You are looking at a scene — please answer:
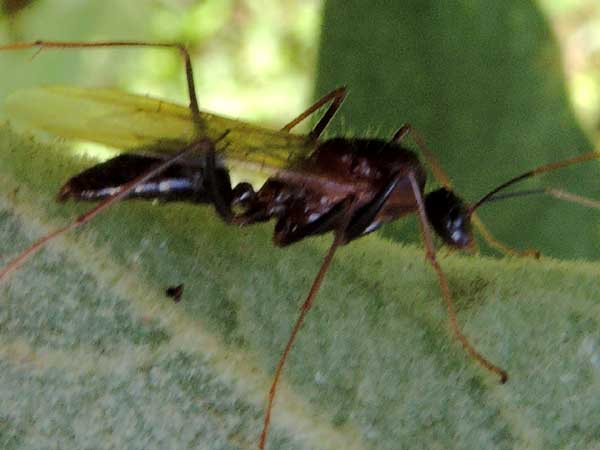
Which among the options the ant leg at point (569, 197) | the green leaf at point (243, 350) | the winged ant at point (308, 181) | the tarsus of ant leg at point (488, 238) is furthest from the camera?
the tarsus of ant leg at point (488, 238)

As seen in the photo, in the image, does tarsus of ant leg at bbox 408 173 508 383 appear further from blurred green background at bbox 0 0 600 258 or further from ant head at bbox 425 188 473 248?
blurred green background at bbox 0 0 600 258

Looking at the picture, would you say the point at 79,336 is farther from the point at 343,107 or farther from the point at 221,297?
the point at 343,107

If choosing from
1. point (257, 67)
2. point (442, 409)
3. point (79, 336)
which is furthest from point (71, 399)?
point (257, 67)

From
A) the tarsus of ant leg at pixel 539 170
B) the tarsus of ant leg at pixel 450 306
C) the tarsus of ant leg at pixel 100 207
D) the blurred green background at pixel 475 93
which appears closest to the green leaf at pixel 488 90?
the blurred green background at pixel 475 93

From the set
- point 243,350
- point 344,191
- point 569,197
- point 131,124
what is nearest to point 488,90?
point 569,197

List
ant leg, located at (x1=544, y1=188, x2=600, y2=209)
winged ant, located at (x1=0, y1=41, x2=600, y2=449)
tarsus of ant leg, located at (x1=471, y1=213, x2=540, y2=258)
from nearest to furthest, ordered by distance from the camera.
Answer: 1. winged ant, located at (x1=0, y1=41, x2=600, y2=449)
2. ant leg, located at (x1=544, y1=188, x2=600, y2=209)
3. tarsus of ant leg, located at (x1=471, y1=213, x2=540, y2=258)

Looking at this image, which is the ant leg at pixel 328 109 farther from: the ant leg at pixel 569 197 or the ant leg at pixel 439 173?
the ant leg at pixel 569 197

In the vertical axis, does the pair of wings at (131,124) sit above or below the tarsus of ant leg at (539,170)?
below

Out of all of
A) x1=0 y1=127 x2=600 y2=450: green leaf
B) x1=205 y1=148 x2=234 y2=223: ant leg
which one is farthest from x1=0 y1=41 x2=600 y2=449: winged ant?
x1=0 y1=127 x2=600 y2=450: green leaf
